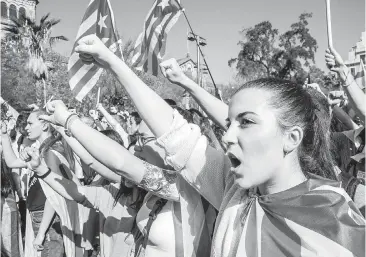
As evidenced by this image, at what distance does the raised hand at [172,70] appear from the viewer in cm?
203

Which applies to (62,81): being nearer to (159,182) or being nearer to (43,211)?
(43,211)

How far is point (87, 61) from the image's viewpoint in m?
1.86

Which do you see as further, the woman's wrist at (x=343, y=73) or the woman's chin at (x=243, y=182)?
the woman's wrist at (x=343, y=73)

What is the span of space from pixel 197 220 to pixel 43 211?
102 inches

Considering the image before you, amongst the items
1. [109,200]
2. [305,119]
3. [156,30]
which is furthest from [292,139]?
[156,30]

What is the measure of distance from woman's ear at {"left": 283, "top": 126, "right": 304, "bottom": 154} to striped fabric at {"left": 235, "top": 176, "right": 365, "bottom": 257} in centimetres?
14

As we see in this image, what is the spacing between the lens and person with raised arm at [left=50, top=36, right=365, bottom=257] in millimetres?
1335

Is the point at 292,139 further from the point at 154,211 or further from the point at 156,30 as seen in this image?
the point at 156,30

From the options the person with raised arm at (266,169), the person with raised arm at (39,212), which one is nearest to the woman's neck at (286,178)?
the person with raised arm at (266,169)

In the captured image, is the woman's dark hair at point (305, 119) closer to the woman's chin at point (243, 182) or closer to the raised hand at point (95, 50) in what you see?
the woman's chin at point (243, 182)

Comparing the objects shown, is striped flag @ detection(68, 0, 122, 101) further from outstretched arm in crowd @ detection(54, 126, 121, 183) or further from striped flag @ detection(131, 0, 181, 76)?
outstretched arm in crowd @ detection(54, 126, 121, 183)

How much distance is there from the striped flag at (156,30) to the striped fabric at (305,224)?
3855 millimetres

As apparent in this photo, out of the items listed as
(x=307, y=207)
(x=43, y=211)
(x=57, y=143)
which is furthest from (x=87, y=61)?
(x=43, y=211)

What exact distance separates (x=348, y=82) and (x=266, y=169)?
53.8 inches
